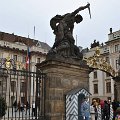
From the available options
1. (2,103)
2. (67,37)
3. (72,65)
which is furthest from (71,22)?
(2,103)

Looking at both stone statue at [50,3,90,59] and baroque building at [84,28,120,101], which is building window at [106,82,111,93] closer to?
baroque building at [84,28,120,101]

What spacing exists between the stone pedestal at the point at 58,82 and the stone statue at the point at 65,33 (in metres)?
0.56

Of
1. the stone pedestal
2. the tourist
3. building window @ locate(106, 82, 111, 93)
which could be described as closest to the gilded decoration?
the stone pedestal

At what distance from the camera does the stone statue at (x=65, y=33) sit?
12.0 m

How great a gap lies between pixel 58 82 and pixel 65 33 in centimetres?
240

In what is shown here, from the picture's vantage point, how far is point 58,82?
1131 centimetres

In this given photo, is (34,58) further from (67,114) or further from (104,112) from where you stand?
(67,114)

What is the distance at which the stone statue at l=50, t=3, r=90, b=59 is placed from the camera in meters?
12.0

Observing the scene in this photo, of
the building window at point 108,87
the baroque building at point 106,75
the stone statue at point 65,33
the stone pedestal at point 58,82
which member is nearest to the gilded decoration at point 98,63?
the stone statue at point 65,33

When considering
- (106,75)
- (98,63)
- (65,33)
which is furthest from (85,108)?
(106,75)

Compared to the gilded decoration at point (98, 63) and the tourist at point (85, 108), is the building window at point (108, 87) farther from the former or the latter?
the tourist at point (85, 108)

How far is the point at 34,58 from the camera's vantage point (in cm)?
4916

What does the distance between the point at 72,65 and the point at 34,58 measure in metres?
37.5

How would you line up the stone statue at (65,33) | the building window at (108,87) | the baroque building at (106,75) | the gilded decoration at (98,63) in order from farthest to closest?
the building window at (108,87), the baroque building at (106,75), the gilded decoration at (98,63), the stone statue at (65,33)
